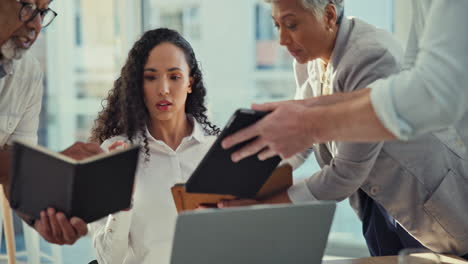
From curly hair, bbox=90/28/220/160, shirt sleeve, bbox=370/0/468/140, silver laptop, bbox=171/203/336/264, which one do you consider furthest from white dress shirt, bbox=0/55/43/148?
shirt sleeve, bbox=370/0/468/140

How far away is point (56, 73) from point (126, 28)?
74cm

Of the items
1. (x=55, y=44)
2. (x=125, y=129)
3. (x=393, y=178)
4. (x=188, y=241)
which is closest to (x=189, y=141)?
(x=125, y=129)

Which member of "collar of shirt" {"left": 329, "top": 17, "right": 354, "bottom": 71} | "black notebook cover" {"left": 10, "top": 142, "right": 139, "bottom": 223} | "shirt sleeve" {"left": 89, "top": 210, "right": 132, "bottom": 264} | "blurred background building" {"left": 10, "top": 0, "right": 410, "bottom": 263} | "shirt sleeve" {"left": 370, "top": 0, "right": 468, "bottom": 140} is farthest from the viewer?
"blurred background building" {"left": 10, "top": 0, "right": 410, "bottom": 263}

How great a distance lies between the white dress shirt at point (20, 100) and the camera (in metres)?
2.10

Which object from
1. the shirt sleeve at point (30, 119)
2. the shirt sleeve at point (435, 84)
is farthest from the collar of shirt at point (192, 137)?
the shirt sleeve at point (435, 84)

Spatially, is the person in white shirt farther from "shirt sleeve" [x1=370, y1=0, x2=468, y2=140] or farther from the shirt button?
the shirt button

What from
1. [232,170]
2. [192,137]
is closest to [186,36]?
[192,137]

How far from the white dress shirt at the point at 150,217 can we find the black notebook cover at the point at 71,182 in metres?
0.47

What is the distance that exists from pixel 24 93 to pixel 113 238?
1.99 ft

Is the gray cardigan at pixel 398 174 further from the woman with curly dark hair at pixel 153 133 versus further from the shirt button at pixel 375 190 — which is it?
the woman with curly dark hair at pixel 153 133

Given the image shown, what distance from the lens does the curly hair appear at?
2.13m

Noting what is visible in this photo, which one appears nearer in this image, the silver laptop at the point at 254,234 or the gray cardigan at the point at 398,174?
the silver laptop at the point at 254,234

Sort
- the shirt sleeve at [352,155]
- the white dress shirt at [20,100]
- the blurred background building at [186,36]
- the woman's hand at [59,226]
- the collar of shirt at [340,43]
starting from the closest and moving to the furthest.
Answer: the woman's hand at [59,226] → the shirt sleeve at [352,155] → the collar of shirt at [340,43] → the white dress shirt at [20,100] → the blurred background building at [186,36]

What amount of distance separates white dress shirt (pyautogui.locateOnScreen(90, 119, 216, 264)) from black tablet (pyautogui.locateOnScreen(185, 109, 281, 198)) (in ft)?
1.53
